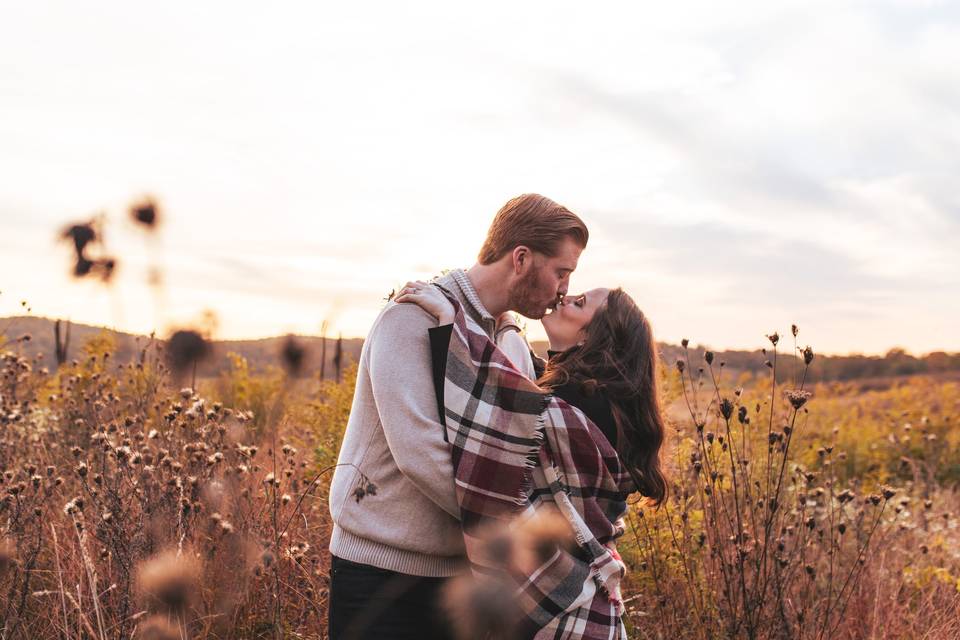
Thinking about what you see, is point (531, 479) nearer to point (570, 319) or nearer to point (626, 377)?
point (626, 377)

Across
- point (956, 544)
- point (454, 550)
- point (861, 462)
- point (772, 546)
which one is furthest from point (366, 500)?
point (861, 462)

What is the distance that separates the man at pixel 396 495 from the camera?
2.37 meters

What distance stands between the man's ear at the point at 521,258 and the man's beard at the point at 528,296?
0.09 feet

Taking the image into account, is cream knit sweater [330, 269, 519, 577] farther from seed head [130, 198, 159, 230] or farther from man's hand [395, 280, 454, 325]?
seed head [130, 198, 159, 230]

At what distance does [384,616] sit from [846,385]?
1335 cm

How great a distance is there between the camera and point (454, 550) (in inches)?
100

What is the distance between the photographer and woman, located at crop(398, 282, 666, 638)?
8.00ft

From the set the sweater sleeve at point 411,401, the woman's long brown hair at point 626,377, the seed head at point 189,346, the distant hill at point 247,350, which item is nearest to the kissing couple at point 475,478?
the sweater sleeve at point 411,401

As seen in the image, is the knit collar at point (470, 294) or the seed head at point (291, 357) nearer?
the knit collar at point (470, 294)

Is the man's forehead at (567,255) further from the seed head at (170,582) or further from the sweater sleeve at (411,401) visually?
the seed head at (170,582)

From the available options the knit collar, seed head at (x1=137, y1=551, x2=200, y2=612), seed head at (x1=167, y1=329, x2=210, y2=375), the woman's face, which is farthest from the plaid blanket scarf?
seed head at (x1=167, y1=329, x2=210, y2=375)

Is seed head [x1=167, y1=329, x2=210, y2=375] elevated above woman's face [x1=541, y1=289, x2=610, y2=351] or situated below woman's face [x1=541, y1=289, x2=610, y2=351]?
below

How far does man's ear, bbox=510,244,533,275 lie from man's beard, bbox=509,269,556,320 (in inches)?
1.1

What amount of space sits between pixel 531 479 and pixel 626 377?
2.27 ft
